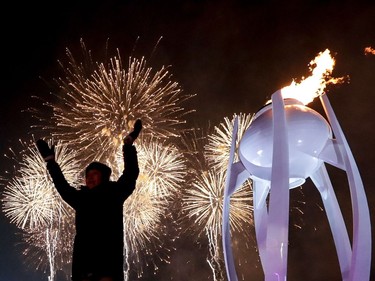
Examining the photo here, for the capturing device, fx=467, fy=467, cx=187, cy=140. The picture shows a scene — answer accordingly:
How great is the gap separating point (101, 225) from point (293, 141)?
535 centimetres

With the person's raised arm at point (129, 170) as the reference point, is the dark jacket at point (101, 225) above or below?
below

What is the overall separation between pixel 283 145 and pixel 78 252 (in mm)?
4853

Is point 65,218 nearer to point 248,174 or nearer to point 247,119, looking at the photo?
point 247,119

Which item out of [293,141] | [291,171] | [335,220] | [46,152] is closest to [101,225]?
[46,152]

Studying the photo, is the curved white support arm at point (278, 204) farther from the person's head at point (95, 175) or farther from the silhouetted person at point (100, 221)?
the person's head at point (95, 175)

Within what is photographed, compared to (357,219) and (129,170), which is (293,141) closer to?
(357,219)

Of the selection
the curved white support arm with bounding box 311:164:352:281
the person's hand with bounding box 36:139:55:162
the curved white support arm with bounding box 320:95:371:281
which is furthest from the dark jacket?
the curved white support arm with bounding box 311:164:352:281

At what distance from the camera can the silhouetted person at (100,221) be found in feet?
15.2

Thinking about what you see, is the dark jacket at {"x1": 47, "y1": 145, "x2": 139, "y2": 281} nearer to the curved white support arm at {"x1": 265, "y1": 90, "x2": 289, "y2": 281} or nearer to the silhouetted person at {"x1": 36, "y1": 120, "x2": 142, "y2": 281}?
the silhouetted person at {"x1": 36, "y1": 120, "x2": 142, "y2": 281}

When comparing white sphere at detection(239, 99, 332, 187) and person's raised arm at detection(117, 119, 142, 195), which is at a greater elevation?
white sphere at detection(239, 99, 332, 187)

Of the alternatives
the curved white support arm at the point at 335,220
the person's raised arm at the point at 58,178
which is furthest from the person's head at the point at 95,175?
the curved white support arm at the point at 335,220

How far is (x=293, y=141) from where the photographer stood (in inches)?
361

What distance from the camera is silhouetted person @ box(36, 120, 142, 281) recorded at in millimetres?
4645

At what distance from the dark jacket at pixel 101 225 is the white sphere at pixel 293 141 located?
4647mm
